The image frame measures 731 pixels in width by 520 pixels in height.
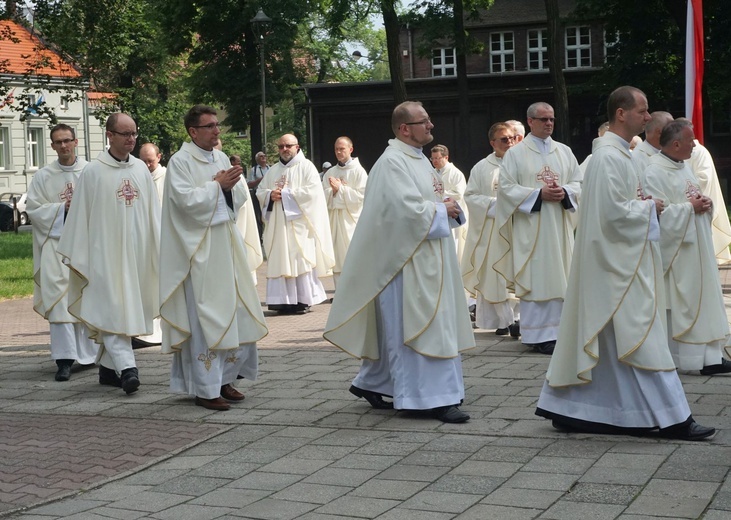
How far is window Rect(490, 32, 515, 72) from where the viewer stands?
168 feet

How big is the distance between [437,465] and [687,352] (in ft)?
10.6

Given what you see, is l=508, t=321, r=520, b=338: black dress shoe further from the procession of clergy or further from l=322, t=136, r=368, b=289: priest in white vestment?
l=322, t=136, r=368, b=289: priest in white vestment

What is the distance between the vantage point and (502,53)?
168 ft

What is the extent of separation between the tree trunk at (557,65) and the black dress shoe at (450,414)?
21.8 meters

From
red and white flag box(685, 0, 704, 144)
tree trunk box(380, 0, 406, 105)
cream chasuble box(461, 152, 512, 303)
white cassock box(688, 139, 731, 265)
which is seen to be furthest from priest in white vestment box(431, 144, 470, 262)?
tree trunk box(380, 0, 406, 105)

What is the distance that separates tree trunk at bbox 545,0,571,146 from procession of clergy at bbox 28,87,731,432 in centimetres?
1766

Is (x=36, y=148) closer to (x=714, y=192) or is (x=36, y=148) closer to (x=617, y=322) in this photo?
(x=714, y=192)

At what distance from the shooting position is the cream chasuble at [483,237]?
37.2 ft

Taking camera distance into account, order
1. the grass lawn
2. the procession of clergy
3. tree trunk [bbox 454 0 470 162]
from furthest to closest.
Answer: tree trunk [bbox 454 0 470 162] < the grass lawn < the procession of clergy

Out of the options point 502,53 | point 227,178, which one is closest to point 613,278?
point 227,178

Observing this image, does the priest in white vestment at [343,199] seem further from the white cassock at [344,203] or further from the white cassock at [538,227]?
the white cassock at [538,227]

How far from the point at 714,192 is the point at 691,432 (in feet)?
18.6

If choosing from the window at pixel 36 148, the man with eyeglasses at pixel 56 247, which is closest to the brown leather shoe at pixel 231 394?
the man with eyeglasses at pixel 56 247

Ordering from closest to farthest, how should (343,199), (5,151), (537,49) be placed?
(343,199) → (5,151) → (537,49)
